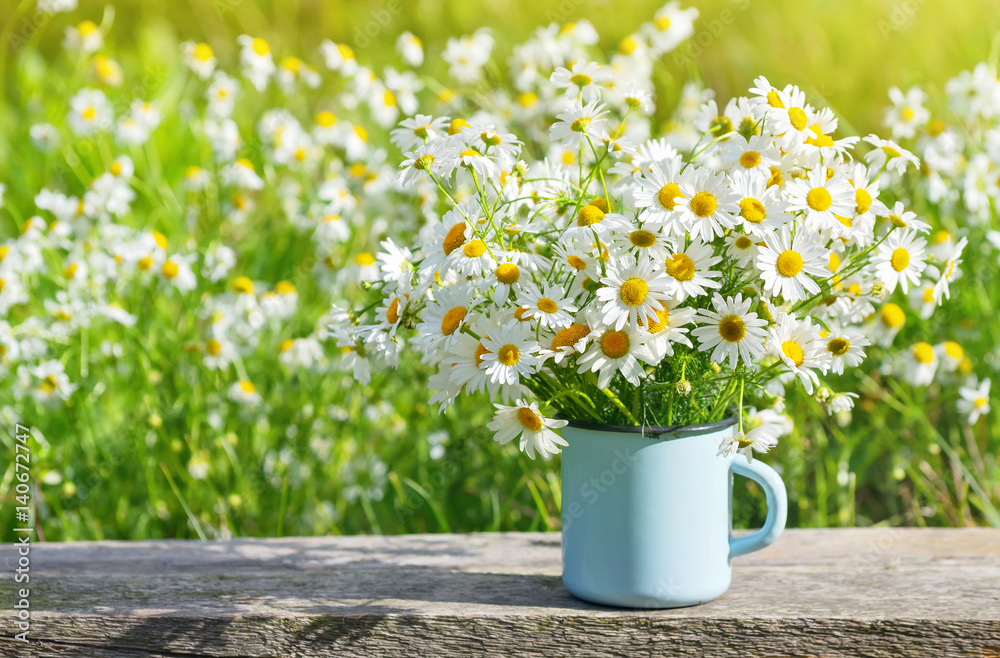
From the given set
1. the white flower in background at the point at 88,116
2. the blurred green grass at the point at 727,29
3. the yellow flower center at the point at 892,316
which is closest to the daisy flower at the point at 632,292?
the yellow flower center at the point at 892,316

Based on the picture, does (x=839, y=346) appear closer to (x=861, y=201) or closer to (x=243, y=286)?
(x=861, y=201)

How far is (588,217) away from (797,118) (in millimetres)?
211

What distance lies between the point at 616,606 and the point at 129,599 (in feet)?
1.74

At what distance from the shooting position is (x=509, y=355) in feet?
2.57

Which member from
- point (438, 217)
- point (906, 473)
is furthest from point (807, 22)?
point (438, 217)

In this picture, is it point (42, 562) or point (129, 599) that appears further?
point (42, 562)

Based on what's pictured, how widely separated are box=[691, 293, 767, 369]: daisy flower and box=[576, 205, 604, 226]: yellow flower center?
0.12 metres

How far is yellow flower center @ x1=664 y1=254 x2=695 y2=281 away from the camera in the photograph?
2.56ft

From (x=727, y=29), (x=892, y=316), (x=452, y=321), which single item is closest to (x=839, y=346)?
(x=452, y=321)

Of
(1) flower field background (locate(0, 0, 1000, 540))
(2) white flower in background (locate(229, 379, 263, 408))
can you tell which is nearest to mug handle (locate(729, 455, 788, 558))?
(1) flower field background (locate(0, 0, 1000, 540))

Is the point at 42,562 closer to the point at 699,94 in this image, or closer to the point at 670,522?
the point at 670,522

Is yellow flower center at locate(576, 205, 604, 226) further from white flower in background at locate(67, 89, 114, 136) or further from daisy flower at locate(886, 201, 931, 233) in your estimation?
white flower in background at locate(67, 89, 114, 136)

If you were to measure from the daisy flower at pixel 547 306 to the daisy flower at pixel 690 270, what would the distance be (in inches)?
3.4

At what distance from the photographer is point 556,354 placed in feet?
2.50
